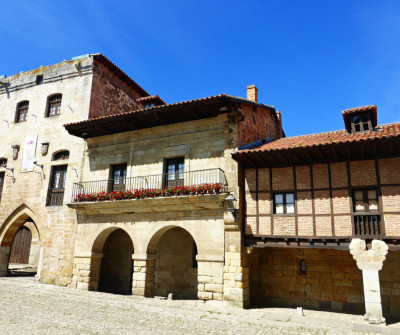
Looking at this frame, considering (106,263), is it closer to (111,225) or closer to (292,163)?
(111,225)

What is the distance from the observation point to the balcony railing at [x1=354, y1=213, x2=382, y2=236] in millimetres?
9758

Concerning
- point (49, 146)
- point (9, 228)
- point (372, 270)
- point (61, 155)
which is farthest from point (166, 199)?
point (9, 228)

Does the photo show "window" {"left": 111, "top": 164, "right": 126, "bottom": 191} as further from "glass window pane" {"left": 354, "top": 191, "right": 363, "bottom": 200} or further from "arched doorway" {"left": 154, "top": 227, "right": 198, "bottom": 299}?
"glass window pane" {"left": 354, "top": 191, "right": 363, "bottom": 200}

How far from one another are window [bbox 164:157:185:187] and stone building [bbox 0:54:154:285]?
4.94 metres

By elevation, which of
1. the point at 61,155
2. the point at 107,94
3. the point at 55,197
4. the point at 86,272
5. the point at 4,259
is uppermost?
the point at 107,94

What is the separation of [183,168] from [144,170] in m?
1.91

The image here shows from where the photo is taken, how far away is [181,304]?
1170 cm

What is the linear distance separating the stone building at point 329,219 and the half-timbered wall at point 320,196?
3 cm

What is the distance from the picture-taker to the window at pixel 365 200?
1005 cm

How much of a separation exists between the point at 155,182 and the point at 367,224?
815cm

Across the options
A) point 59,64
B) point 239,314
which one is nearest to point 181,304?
point 239,314

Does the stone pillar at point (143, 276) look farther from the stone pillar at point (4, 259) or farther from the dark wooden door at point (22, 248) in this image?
the dark wooden door at point (22, 248)

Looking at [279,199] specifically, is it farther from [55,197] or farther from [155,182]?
[55,197]

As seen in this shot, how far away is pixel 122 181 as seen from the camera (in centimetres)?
1465
